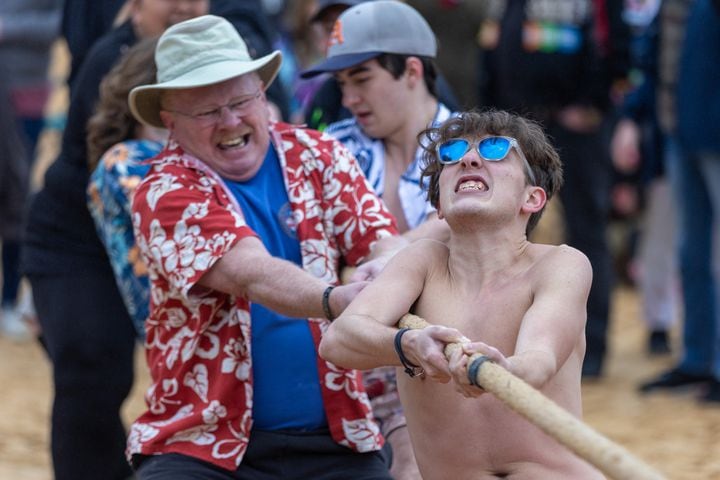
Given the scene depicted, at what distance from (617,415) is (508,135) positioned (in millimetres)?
3878

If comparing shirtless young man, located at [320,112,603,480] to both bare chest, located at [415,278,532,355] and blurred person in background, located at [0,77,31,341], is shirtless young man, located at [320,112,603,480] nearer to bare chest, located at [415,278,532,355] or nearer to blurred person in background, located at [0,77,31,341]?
bare chest, located at [415,278,532,355]

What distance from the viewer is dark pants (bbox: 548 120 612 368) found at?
25.4ft

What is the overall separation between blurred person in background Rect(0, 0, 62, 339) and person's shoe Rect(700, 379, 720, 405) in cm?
417

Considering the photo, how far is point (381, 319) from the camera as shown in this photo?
350 centimetres

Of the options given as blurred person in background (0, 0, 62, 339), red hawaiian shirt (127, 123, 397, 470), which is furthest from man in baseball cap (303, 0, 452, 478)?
blurred person in background (0, 0, 62, 339)

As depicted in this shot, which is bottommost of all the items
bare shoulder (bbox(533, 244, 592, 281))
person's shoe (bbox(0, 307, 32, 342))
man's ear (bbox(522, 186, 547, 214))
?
person's shoe (bbox(0, 307, 32, 342))

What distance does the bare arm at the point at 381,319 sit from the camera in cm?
343

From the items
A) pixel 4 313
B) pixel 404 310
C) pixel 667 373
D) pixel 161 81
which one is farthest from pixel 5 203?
pixel 404 310

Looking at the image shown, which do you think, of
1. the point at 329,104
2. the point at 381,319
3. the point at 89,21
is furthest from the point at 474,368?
the point at 89,21

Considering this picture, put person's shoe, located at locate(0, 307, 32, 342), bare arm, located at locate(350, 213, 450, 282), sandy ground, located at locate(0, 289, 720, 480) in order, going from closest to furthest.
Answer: bare arm, located at locate(350, 213, 450, 282)
sandy ground, located at locate(0, 289, 720, 480)
person's shoe, located at locate(0, 307, 32, 342)

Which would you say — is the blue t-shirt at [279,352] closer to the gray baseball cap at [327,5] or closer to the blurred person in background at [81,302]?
the blurred person in background at [81,302]

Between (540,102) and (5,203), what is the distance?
131 inches

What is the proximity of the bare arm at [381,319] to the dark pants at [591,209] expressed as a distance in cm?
415

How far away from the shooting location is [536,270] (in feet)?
11.7
